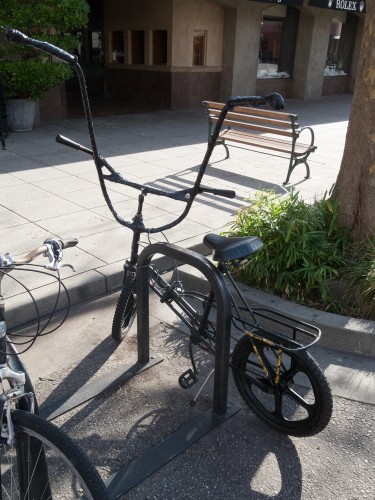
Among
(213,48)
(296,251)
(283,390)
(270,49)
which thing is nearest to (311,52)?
(270,49)

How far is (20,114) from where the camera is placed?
32.8 feet

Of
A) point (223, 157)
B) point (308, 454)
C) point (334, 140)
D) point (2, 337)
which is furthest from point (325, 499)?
point (334, 140)

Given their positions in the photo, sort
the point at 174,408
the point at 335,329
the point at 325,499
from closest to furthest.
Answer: the point at 325,499 → the point at 174,408 → the point at 335,329

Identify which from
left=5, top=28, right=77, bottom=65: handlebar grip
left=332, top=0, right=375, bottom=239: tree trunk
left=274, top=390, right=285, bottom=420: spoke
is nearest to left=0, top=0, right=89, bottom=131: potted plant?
left=332, top=0, right=375, bottom=239: tree trunk

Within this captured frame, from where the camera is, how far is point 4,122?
347 inches

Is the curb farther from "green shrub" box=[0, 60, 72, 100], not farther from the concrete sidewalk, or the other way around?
"green shrub" box=[0, 60, 72, 100]

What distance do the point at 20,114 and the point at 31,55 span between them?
1167mm

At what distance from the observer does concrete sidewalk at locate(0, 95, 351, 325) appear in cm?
436

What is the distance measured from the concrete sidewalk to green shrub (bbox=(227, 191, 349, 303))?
962 mm

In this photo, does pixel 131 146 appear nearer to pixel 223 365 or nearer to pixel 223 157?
pixel 223 157

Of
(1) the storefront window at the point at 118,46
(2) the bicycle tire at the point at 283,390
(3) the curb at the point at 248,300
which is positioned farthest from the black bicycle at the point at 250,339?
(1) the storefront window at the point at 118,46

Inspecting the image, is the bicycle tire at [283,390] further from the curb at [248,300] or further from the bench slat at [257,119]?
the bench slat at [257,119]

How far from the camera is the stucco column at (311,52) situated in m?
16.7

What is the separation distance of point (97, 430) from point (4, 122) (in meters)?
7.44
